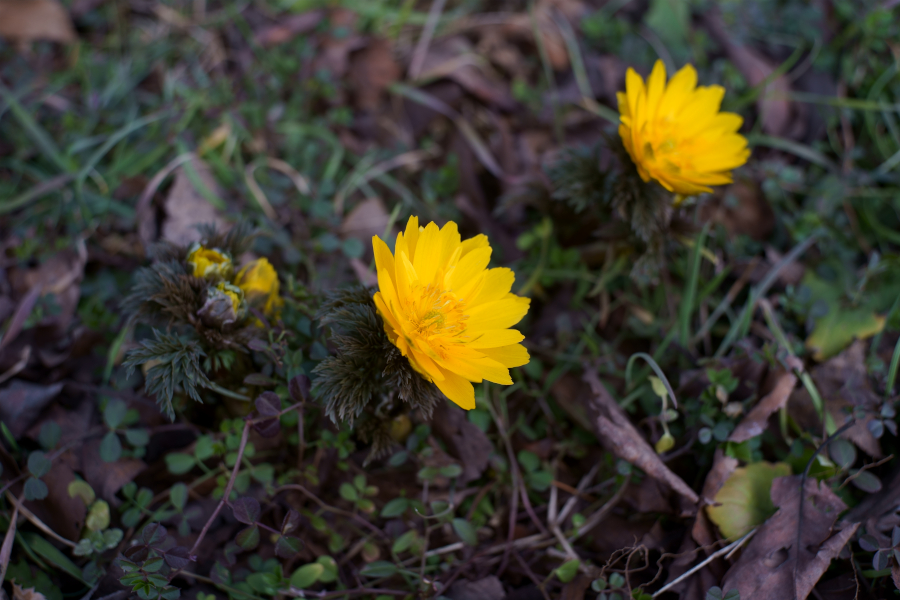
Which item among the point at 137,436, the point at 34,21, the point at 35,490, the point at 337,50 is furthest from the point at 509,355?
the point at 34,21

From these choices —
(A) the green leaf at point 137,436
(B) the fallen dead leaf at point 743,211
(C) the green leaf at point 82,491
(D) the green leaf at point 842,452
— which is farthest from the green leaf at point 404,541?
(B) the fallen dead leaf at point 743,211

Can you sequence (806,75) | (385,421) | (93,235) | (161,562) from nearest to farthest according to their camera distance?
(161,562) → (385,421) → (93,235) → (806,75)

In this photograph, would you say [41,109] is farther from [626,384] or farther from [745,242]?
[745,242]

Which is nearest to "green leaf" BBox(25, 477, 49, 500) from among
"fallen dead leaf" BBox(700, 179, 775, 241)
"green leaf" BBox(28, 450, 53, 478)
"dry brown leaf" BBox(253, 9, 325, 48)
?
"green leaf" BBox(28, 450, 53, 478)

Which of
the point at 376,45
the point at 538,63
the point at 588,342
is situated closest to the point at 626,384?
the point at 588,342

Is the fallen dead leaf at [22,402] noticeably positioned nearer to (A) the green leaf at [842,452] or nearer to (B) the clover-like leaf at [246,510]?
(B) the clover-like leaf at [246,510]
